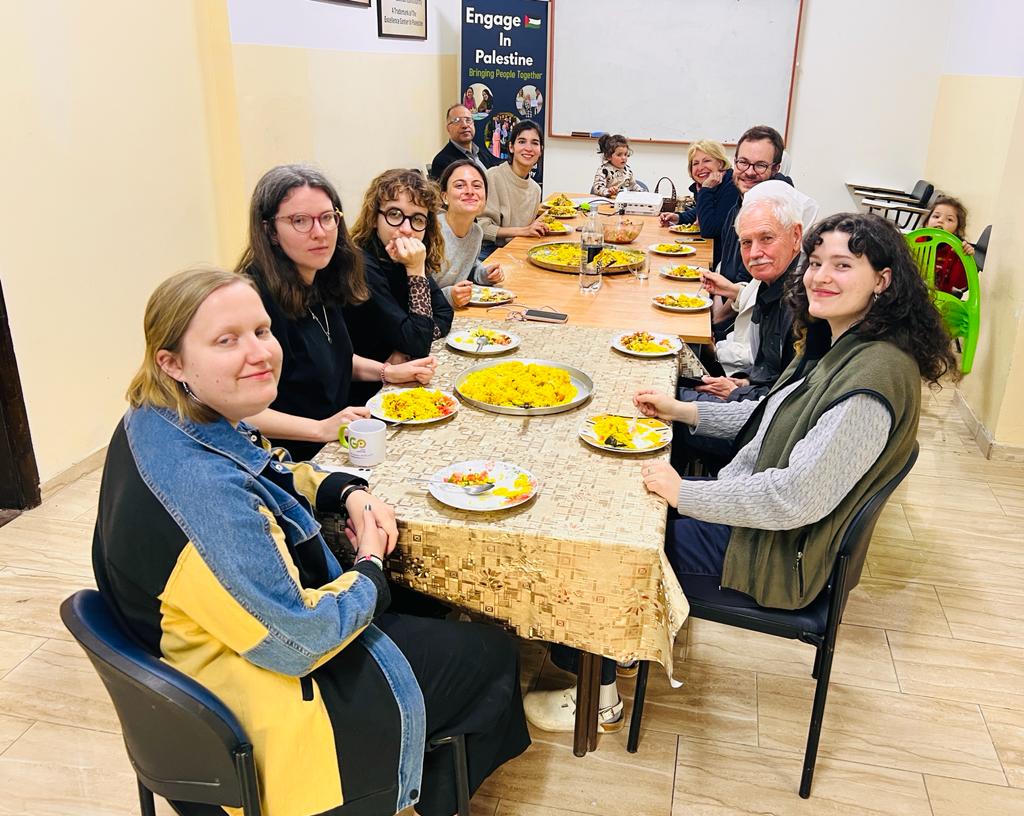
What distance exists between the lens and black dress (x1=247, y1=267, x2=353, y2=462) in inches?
81.5

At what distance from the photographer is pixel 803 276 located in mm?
1897

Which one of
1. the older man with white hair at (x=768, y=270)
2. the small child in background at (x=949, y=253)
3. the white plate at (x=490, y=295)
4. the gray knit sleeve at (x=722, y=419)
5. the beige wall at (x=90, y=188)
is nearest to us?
the gray knit sleeve at (x=722, y=419)

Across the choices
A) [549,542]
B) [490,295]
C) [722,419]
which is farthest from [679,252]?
[549,542]

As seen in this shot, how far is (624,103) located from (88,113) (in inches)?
187

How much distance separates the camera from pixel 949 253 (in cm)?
398

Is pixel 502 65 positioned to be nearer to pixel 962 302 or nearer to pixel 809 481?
→ pixel 962 302

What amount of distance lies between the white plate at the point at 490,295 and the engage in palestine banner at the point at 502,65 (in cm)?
398

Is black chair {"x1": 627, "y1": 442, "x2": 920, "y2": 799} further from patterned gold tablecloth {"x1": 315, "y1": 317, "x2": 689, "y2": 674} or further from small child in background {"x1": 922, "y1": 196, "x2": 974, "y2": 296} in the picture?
small child in background {"x1": 922, "y1": 196, "x2": 974, "y2": 296}

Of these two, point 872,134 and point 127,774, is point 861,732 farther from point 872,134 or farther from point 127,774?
point 872,134

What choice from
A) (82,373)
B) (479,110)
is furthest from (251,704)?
(479,110)

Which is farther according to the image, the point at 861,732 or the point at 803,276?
the point at 861,732

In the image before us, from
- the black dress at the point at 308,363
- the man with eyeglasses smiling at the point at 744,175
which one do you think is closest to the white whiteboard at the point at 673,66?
the man with eyeglasses smiling at the point at 744,175

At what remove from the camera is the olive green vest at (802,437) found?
62.9 inches

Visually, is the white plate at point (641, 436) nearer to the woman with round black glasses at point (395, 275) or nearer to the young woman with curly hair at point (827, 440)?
the young woman with curly hair at point (827, 440)
